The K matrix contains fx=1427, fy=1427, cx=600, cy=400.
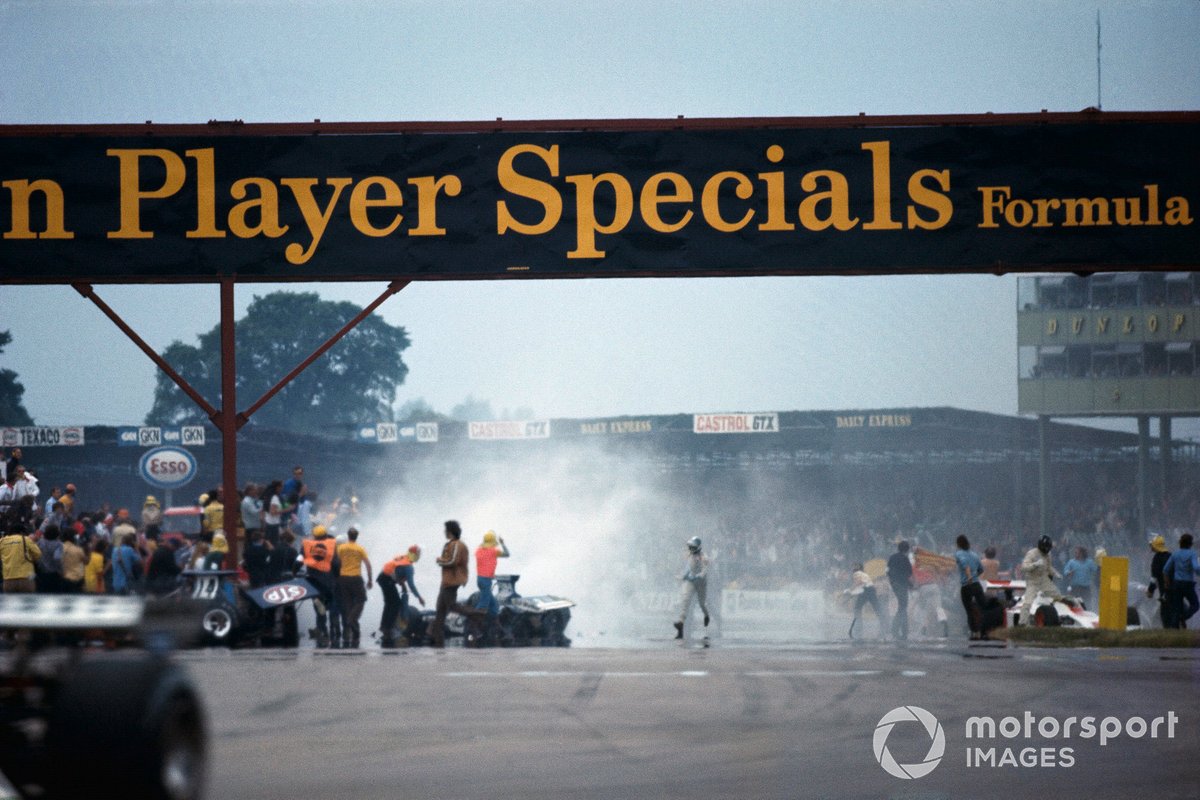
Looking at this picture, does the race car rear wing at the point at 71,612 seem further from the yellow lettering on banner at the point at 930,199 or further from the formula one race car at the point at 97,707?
the yellow lettering on banner at the point at 930,199

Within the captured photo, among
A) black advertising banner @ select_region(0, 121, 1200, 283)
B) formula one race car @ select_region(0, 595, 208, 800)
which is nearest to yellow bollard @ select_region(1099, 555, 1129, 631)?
black advertising banner @ select_region(0, 121, 1200, 283)

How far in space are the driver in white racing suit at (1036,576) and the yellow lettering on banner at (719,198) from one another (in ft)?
20.0

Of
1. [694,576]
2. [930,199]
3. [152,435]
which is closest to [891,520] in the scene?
[152,435]

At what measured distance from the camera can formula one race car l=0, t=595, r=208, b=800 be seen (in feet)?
11.7

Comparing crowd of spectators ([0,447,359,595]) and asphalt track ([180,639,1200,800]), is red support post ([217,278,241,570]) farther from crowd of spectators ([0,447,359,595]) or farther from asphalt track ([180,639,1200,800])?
asphalt track ([180,639,1200,800])

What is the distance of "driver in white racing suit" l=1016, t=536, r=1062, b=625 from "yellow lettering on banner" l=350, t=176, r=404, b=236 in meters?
9.99

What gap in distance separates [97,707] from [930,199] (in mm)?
17716

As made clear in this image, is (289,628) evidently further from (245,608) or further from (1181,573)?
(1181,573)

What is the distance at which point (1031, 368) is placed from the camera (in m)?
51.0

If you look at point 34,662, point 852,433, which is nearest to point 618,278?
point 34,662

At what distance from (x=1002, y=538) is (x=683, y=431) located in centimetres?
1383

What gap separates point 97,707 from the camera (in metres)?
3.60

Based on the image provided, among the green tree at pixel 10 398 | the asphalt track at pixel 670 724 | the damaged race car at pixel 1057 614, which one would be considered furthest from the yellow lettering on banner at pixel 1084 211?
the green tree at pixel 10 398

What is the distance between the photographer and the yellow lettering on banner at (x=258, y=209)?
1939cm
